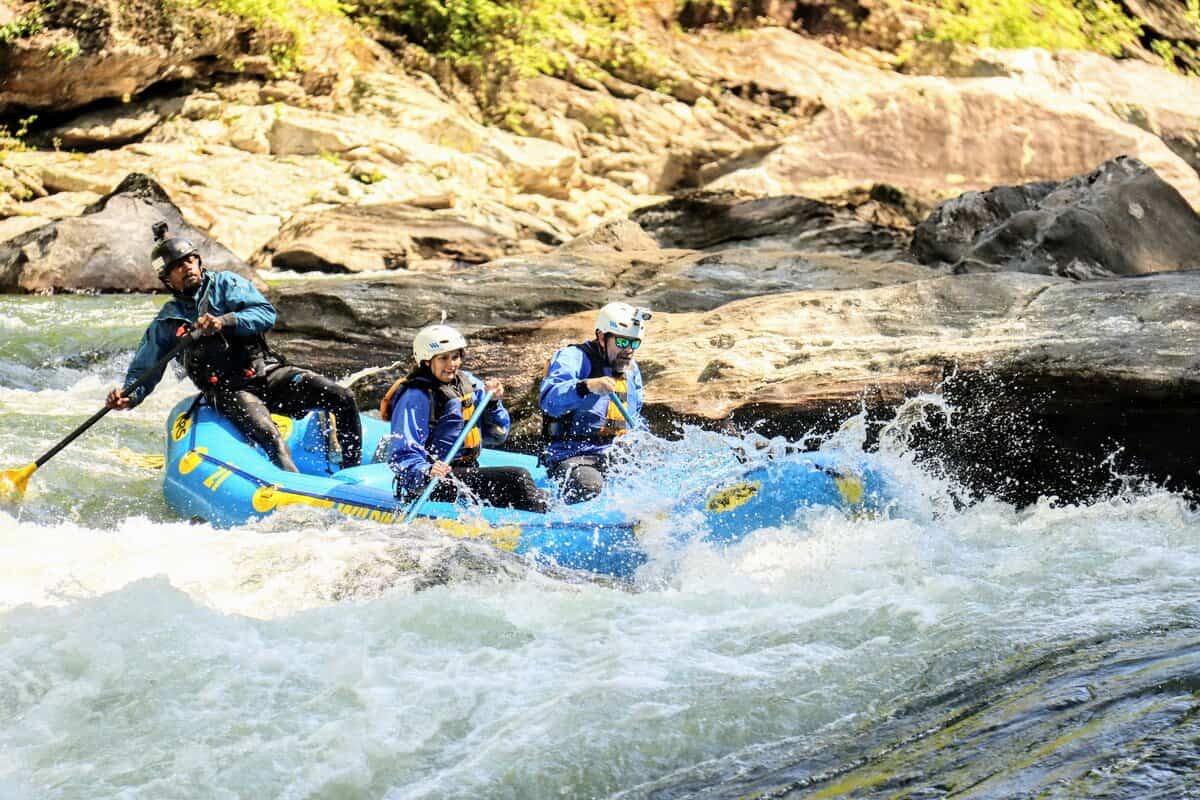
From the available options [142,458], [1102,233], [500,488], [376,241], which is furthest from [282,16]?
[500,488]

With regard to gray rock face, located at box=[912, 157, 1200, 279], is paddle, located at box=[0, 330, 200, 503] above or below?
below

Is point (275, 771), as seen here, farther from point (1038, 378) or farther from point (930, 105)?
point (930, 105)

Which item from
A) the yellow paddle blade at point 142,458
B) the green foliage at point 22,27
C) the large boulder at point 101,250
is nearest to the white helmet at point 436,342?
the yellow paddle blade at point 142,458

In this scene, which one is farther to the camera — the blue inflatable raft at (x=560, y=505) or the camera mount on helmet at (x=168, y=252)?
the camera mount on helmet at (x=168, y=252)

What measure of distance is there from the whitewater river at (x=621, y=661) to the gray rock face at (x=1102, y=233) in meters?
4.29

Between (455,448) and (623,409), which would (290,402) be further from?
(623,409)

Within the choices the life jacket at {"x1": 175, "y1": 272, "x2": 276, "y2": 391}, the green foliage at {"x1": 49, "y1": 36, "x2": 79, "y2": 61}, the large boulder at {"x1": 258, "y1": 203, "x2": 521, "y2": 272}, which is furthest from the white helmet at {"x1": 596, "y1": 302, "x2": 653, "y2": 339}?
the green foliage at {"x1": 49, "y1": 36, "x2": 79, "y2": 61}

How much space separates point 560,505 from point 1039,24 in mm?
18967

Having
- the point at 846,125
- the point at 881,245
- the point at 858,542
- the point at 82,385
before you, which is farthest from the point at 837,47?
the point at 858,542

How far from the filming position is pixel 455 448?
6.18m

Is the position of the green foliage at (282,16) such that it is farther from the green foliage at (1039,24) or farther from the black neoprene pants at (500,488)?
the black neoprene pants at (500,488)

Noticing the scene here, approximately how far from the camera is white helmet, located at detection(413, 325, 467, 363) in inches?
243

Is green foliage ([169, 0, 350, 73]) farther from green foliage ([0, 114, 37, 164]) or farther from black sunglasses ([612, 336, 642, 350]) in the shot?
black sunglasses ([612, 336, 642, 350])

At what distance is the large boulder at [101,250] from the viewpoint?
40.8 feet
